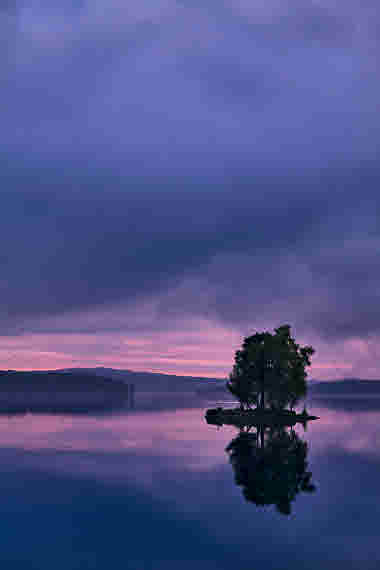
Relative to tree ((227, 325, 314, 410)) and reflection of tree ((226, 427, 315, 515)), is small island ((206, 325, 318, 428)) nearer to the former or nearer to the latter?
tree ((227, 325, 314, 410))

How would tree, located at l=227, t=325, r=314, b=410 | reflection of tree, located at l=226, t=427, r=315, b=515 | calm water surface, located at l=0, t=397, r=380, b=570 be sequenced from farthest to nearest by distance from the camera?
1. tree, located at l=227, t=325, r=314, b=410
2. reflection of tree, located at l=226, t=427, r=315, b=515
3. calm water surface, located at l=0, t=397, r=380, b=570

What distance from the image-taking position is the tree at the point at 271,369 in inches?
4412

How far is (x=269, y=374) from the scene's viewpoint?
11181 centimetres

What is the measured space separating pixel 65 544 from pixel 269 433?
240 ft

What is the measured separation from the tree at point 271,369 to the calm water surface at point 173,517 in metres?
43.1

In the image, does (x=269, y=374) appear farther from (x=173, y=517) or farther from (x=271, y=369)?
(x=173, y=517)

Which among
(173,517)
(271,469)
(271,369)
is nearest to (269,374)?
(271,369)

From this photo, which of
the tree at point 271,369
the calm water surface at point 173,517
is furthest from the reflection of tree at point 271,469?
the tree at point 271,369

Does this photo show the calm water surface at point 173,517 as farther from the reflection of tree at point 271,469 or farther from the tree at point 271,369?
the tree at point 271,369

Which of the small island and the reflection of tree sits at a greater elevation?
the small island

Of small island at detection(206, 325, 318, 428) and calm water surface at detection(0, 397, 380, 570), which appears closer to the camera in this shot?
calm water surface at detection(0, 397, 380, 570)

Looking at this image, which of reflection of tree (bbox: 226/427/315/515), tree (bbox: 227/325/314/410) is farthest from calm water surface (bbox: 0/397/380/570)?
tree (bbox: 227/325/314/410)

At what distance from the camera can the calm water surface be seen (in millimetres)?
27453

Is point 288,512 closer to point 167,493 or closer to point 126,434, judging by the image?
point 167,493
